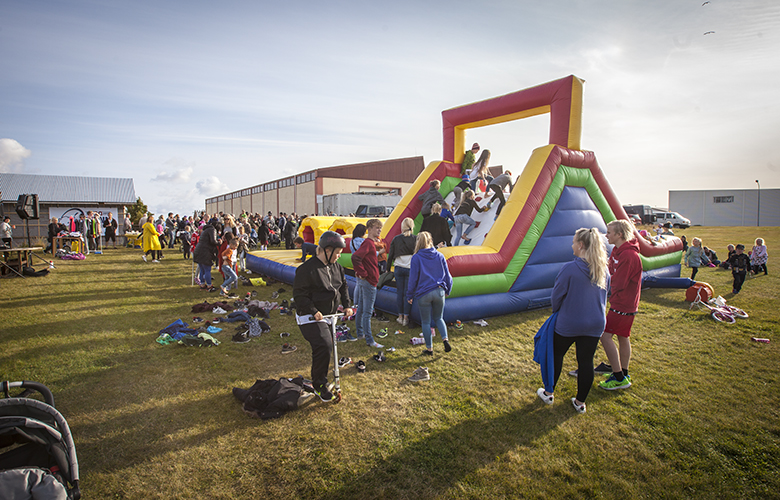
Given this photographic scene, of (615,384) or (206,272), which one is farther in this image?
(206,272)

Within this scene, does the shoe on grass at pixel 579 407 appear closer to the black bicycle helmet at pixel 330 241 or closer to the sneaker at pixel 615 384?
the sneaker at pixel 615 384

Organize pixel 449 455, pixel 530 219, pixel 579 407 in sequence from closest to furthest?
pixel 449 455
pixel 579 407
pixel 530 219

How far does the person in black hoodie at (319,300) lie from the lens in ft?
12.4

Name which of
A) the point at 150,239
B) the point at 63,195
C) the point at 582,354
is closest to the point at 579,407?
the point at 582,354

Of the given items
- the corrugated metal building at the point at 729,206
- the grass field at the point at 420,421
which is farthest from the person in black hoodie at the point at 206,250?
the corrugated metal building at the point at 729,206

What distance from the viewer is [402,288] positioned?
6551 millimetres

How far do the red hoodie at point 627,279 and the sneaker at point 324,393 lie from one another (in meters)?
3.19

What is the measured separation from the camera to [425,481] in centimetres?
281

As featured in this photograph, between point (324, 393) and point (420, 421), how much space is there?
3.42ft

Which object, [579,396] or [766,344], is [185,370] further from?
[766,344]

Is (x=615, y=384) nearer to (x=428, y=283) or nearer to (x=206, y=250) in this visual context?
(x=428, y=283)

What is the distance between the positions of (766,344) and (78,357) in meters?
9.99

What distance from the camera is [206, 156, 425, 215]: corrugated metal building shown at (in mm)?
31484

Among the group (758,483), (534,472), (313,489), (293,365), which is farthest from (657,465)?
(293,365)
